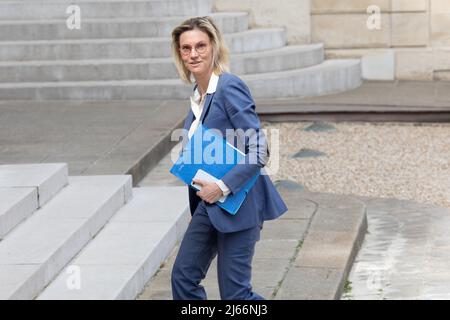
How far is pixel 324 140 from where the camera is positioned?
37.7 ft

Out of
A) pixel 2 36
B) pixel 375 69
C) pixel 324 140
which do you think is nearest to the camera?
pixel 324 140

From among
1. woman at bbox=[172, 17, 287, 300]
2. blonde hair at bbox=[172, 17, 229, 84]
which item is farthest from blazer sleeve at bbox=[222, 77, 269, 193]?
blonde hair at bbox=[172, 17, 229, 84]

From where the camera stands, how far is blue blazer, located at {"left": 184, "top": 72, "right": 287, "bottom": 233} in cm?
522

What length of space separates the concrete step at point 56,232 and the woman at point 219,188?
1170 mm

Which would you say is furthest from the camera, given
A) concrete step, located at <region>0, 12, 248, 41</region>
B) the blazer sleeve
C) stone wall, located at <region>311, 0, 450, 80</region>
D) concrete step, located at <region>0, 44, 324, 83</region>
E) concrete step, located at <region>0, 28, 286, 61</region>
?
stone wall, located at <region>311, 0, 450, 80</region>

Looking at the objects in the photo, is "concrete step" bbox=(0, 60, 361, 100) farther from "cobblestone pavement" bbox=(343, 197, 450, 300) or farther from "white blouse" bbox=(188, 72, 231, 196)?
"white blouse" bbox=(188, 72, 231, 196)

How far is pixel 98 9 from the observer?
13.8 meters

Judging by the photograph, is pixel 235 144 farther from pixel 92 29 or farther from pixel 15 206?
pixel 92 29

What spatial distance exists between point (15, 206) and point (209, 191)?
2.38 metres

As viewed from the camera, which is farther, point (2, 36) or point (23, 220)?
point (2, 36)

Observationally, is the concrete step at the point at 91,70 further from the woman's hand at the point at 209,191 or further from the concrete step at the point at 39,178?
the woman's hand at the point at 209,191
